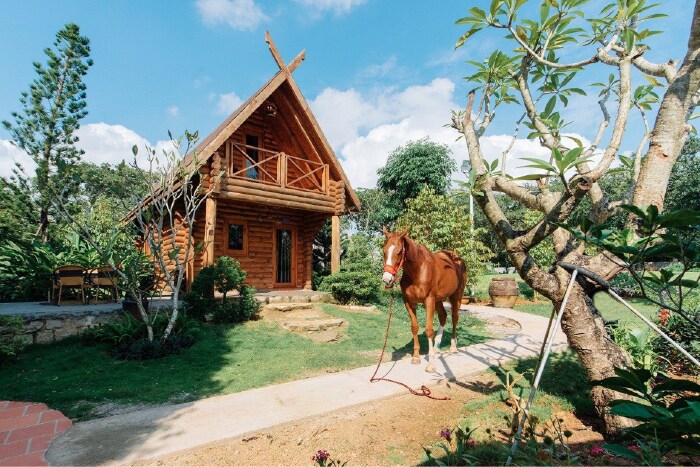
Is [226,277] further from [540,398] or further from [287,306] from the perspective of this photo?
[540,398]

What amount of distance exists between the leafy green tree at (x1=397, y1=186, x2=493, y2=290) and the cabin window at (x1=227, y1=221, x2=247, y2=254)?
613 centimetres

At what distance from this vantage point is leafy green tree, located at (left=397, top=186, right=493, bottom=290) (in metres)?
13.0

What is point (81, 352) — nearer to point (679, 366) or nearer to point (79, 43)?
point (679, 366)

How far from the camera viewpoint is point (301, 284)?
13766 mm

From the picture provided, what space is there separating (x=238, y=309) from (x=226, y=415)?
4978 mm

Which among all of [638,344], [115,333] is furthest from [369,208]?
[638,344]

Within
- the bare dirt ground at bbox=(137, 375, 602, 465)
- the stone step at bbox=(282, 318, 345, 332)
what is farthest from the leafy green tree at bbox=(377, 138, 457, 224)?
the bare dirt ground at bbox=(137, 375, 602, 465)

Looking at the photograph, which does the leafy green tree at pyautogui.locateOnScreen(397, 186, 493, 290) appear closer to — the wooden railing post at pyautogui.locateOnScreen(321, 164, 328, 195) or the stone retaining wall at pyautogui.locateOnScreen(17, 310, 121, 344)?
the wooden railing post at pyautogui.locateOnScreen(321, 164, 328, 195)

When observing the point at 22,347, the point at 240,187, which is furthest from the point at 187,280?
the point at 22,347

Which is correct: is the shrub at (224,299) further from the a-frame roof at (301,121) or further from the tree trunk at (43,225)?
the tree trunk at (43,225)

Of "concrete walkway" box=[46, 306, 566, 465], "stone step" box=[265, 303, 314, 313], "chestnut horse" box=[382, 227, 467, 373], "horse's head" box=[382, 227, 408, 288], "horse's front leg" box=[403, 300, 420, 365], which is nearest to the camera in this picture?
"concrete walkway" box=[46, 306, 566, 465]

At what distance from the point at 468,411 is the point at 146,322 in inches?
213

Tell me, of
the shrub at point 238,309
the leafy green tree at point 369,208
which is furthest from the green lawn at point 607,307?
the leafy green tree at point 369,208

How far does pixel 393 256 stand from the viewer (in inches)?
189
